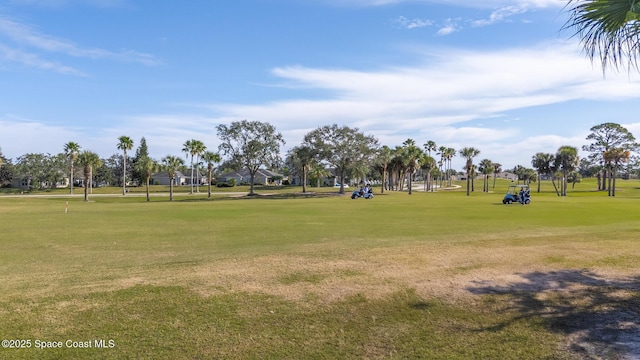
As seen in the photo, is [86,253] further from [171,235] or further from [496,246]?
[496,246]

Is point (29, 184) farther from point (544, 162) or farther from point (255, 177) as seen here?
point (544, 162)

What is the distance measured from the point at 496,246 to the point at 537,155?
98.5m

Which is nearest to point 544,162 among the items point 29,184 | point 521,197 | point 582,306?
point 521,197

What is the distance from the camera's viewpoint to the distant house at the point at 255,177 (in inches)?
5551

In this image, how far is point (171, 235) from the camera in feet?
62.1

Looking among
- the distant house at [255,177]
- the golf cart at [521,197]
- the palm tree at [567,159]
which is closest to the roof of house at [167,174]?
the distant house at [255,177]

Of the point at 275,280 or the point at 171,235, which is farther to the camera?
the point at 171,235

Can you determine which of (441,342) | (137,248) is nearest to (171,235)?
(137,248)

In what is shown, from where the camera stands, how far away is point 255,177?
139875 millimetres

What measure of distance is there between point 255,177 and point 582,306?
135 meters

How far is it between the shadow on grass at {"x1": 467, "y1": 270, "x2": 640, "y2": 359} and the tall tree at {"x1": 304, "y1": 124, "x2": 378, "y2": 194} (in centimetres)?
7052

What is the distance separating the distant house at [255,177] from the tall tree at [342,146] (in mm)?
61330

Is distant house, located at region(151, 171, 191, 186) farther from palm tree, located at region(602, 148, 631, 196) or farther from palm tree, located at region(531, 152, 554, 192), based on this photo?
palm tree, located at region(602, 148, 631, 196)

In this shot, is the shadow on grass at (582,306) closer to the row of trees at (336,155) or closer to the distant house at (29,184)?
the row of trees at (336,155)
